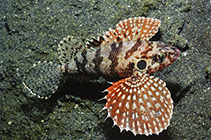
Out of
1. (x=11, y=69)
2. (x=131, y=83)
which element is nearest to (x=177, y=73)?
(x=131, y=83)

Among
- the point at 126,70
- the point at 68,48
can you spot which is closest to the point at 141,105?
the point at 126,70

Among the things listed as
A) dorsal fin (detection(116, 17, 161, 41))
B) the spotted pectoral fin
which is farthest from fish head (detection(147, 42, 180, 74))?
dorsal fin (detection(116, 17, 161, 41))

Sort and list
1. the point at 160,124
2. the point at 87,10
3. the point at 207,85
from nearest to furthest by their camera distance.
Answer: the point at 160,124, the point at 207,85, the point at 87,10

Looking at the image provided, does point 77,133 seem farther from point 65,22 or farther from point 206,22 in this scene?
point 206,22

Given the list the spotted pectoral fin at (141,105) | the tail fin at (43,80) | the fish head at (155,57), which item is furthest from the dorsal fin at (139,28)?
the tail fin at (43,80)

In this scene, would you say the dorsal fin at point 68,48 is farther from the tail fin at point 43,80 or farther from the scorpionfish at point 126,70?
the tail fin at point 43,80

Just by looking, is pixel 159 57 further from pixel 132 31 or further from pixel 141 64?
pixel 132 31
